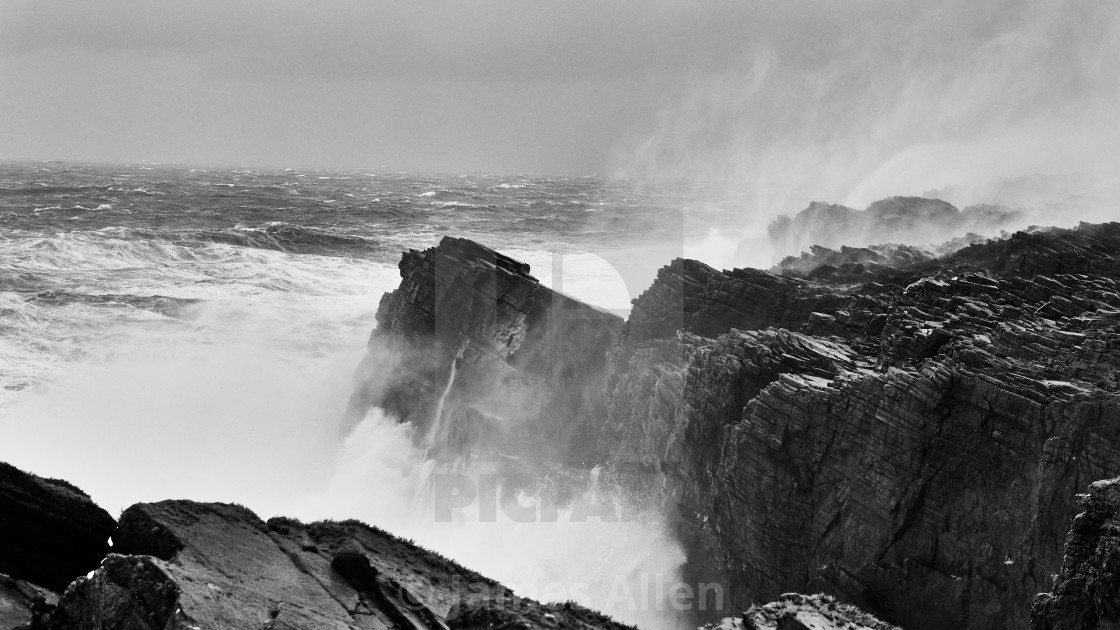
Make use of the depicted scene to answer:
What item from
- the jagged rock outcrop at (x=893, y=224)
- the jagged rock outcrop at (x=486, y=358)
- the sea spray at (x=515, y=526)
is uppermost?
the jagged rock outcrop at (x=893, y=224)

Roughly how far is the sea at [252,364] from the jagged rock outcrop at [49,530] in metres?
10.0

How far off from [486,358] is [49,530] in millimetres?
14677

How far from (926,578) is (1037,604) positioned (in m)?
4.59

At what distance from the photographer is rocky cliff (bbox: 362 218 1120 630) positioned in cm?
1285

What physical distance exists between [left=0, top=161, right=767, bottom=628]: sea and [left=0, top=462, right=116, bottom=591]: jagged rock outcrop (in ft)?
32.9

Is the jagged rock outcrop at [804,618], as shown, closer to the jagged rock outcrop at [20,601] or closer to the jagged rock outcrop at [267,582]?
the jagged rock outcrop at [267,582]

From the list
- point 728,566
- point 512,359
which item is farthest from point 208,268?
point 728,566

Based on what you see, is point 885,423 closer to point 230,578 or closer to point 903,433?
point 903,433

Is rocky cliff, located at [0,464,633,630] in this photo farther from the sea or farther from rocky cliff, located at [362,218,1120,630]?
the sea

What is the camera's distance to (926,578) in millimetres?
13477

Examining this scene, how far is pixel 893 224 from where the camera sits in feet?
122

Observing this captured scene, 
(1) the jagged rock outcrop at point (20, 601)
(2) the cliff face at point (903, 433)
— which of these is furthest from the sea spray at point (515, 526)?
(1) the jagged rock outcrop at point (20, 601)

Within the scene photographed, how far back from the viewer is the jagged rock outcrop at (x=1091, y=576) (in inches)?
335

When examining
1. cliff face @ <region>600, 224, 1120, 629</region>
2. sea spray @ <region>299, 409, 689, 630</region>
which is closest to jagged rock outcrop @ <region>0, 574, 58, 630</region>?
sea spray @ <region>299, 409, 689, 630</region>
